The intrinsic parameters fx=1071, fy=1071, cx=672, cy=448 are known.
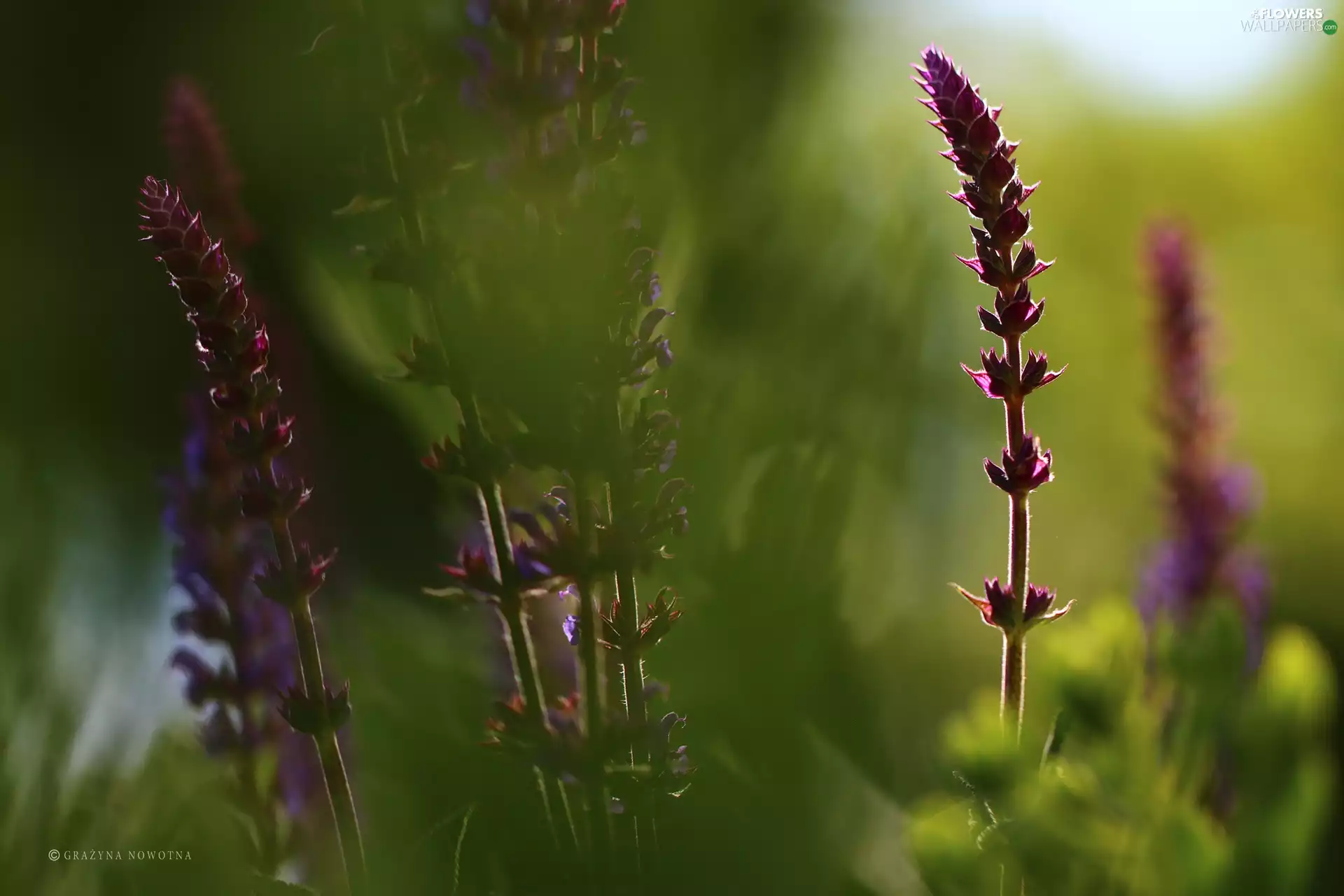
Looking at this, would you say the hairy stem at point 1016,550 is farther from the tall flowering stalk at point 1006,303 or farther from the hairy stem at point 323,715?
the hairy stem at point 323,715

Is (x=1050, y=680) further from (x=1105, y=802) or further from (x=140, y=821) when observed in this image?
(x=140, y=821)

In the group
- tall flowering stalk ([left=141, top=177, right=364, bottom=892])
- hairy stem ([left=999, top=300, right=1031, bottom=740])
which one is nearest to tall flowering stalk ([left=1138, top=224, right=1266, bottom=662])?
hairy stem ([left=999, top=300, right=1031, bottom=740])

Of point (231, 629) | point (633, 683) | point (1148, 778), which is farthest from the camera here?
point (231, 629)

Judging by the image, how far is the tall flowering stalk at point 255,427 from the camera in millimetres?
253

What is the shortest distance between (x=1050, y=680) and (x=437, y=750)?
23cm

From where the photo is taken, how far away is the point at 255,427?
0.28 meters

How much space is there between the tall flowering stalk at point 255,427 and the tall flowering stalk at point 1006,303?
0.56 feet

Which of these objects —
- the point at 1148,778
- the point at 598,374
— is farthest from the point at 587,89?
the point at 1148,778

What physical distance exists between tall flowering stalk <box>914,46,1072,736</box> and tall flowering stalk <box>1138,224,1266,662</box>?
0.27 meters

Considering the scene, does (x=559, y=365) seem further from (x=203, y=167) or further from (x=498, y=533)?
(x=203, y=167)

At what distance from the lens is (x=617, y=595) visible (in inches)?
10.9

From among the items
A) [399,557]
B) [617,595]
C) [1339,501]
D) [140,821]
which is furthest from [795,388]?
[1339,501]

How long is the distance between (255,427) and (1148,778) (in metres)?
0.22
